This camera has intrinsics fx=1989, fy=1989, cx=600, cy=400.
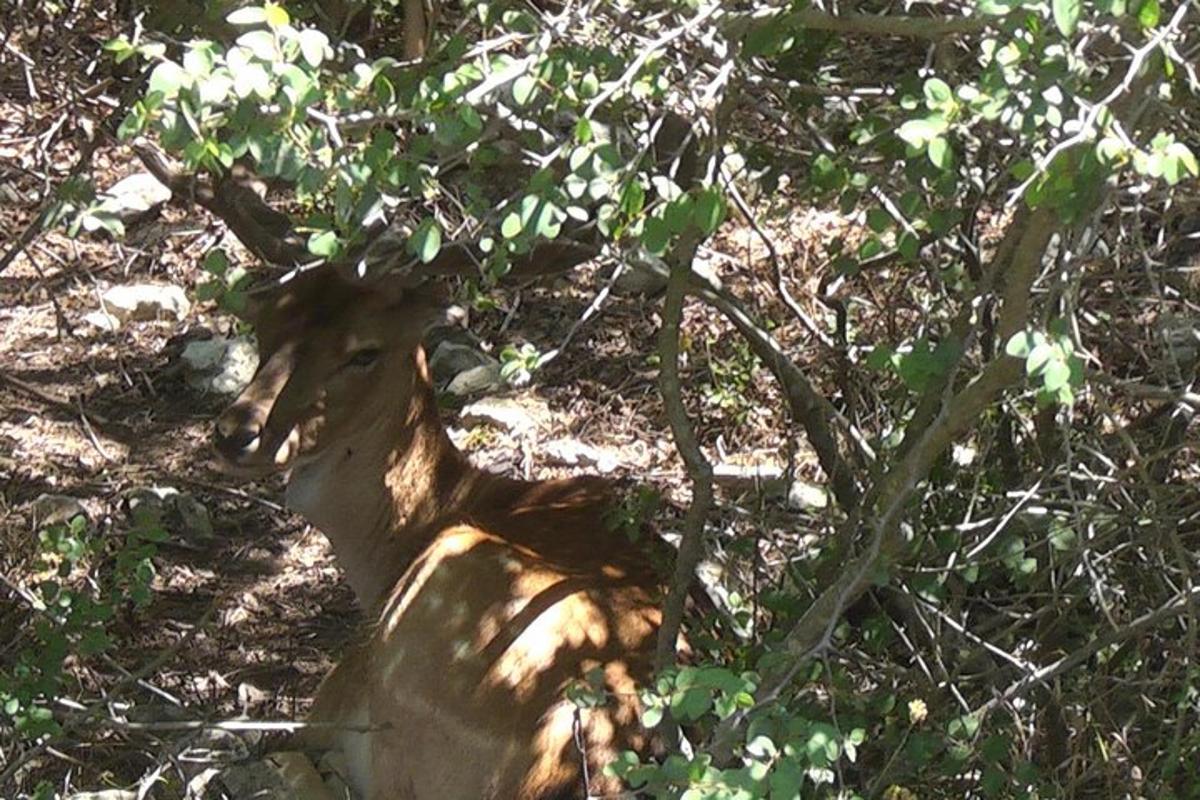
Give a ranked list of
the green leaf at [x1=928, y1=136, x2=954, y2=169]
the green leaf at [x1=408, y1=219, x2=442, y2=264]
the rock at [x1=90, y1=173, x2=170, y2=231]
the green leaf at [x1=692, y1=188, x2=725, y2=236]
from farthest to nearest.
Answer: the rock at [x1=90, y1=173, x2=170, y2=231] < the green leaf at [x1=408, y1=219, x2=442, y2=264] < the green leaf at [x1=692, y1=188, x2=725, y2=236] < the green leaf at [x1=928, y1=136, x2=954, y2=169]

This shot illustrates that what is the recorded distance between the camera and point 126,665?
6.34 m

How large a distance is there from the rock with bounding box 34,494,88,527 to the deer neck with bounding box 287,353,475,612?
135 centimetres

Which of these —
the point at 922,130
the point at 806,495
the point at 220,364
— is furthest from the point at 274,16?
the point at 220,364

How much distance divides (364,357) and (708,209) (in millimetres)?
2651

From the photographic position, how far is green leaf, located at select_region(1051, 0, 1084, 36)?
8.86 ft


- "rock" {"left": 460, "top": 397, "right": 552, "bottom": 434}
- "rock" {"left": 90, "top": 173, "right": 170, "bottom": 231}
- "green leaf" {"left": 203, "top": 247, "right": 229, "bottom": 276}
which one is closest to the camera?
Answer: "green leaf" {"left": 203, "top": 247, "right": 229, "bottom": 276}

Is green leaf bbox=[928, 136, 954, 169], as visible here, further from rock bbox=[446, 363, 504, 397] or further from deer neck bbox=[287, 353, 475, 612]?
rock bbox=[446, 363, 504, 397]

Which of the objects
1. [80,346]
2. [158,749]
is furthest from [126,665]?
[80,346]

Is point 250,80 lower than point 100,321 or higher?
higher

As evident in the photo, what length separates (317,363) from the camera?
5.70 meters

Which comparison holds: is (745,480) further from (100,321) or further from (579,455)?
(100,321)

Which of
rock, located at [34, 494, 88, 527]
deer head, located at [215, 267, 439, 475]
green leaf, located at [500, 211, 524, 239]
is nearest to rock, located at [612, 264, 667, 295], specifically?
deer head, located at [215, 267, 439, 475]

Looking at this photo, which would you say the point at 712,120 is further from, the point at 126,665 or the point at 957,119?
the point at 126,665

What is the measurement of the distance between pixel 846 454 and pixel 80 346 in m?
4.27
